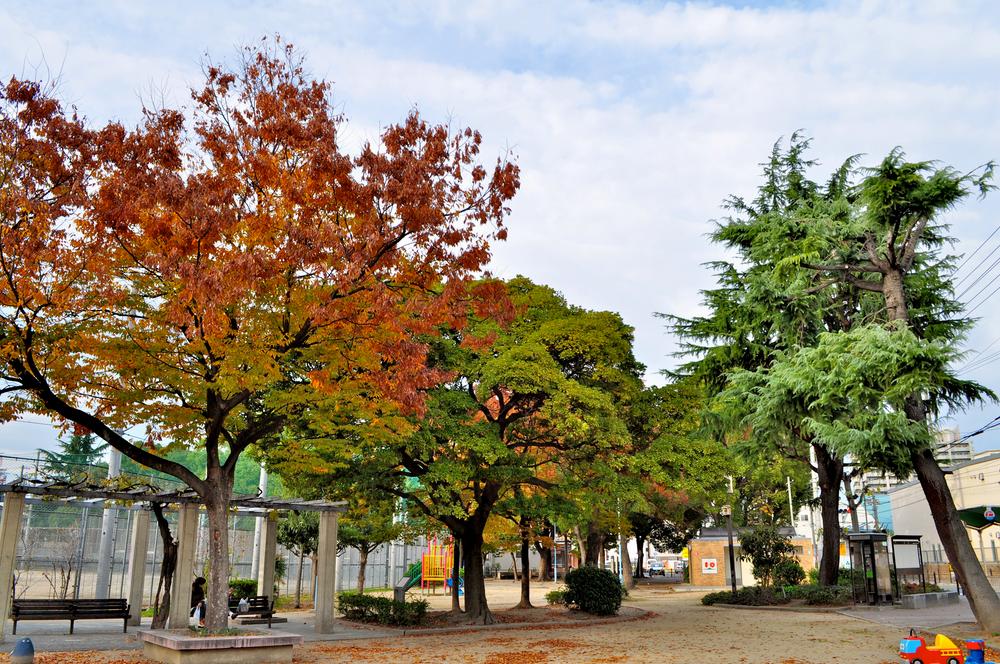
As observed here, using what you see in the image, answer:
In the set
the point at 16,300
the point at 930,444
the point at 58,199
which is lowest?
the point at 930,444

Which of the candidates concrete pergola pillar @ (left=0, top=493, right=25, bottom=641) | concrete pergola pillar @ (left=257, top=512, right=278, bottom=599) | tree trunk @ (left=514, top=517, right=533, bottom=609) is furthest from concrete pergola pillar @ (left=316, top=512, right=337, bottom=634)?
tree trunk @ (left=514, top=517, right=533, bottom=609)

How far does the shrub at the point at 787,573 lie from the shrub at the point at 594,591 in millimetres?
9124

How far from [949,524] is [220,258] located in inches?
657

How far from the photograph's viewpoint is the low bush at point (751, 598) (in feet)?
92.0

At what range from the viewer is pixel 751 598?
28359 millimetres

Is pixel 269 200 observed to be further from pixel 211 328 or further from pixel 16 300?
pixel 16 300

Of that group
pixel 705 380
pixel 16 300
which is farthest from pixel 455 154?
pixel 705 380

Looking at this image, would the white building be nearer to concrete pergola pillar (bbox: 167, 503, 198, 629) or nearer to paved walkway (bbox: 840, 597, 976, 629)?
paved walkway (bbox: 840, 597, 976, 629)

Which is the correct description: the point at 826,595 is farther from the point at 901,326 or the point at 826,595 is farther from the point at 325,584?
the point at 325,584

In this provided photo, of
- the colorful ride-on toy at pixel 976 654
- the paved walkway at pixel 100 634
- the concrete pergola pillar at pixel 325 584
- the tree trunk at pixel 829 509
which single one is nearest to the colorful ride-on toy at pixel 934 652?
the colorful ride-on toy at pixel 976 654

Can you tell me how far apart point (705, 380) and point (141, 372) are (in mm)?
18560

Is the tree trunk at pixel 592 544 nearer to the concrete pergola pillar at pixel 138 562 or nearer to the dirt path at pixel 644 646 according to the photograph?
the dirt path at pixel 644 646

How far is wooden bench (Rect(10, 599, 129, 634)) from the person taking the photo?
50.2 ft

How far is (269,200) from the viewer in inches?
473
